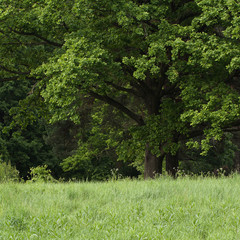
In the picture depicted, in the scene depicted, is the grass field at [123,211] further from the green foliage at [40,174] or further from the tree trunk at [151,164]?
the tree trunk at [151,164]

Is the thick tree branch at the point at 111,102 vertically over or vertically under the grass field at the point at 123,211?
over

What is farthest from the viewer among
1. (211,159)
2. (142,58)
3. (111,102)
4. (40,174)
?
(211,159)

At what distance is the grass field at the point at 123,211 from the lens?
5172 mm

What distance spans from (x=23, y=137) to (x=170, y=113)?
76.2 feet

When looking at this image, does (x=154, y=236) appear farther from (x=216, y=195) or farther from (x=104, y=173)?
(x=104, y=173)

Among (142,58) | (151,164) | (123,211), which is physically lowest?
(151,164)

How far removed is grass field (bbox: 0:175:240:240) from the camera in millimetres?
5172

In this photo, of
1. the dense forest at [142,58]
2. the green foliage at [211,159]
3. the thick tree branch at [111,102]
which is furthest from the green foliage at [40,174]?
the green foliage at [211,159]

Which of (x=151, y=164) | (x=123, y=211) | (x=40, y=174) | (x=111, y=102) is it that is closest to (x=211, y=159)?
(x=40, y=174)

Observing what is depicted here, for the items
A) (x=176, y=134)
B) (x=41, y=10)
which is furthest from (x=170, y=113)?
(x=41, y=10)

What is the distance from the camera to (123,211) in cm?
618

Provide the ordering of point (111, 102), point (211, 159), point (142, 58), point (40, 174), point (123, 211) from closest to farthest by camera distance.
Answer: point (123, 211)
point (142, 58)
point (111, 102)
point (40, 174)
point (211, 159)

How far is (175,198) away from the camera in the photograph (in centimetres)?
688

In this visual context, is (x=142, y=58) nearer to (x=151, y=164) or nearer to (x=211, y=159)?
(x=151, y=164)
